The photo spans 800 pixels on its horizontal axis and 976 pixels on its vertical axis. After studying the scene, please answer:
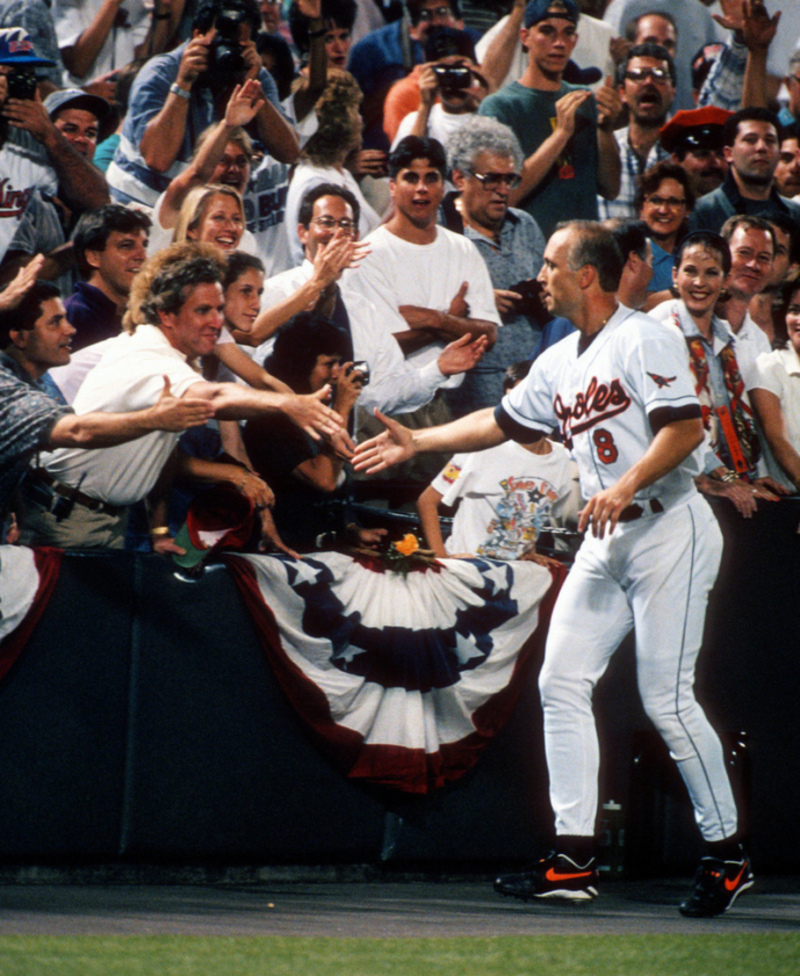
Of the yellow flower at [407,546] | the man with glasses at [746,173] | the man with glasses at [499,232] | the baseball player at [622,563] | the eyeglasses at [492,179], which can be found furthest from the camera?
the man with glasses at [746,173]

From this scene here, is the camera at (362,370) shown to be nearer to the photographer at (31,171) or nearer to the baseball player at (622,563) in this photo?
the baseball player at (622,563)

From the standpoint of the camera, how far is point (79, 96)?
6441mm

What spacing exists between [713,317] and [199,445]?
239 cm

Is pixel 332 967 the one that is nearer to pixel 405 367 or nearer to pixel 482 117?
pixel 405 367

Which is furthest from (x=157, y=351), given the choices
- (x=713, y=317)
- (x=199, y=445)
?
(x=713, y=317)

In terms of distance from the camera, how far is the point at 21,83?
19.6ft

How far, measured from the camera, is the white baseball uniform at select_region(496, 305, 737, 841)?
4.32m

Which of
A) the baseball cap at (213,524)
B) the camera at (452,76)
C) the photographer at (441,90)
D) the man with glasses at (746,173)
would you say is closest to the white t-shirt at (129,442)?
the baseball cap at (213,524)

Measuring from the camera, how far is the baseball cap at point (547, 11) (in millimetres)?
7734

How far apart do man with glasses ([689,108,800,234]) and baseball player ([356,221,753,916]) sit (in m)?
3.22

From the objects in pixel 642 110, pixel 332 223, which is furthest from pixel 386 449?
pixel 642 110

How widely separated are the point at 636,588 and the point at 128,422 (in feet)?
5.71

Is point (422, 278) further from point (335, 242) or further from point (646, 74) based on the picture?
point (646, 74)

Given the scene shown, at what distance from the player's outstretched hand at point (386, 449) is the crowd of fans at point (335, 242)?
0.10 meters
